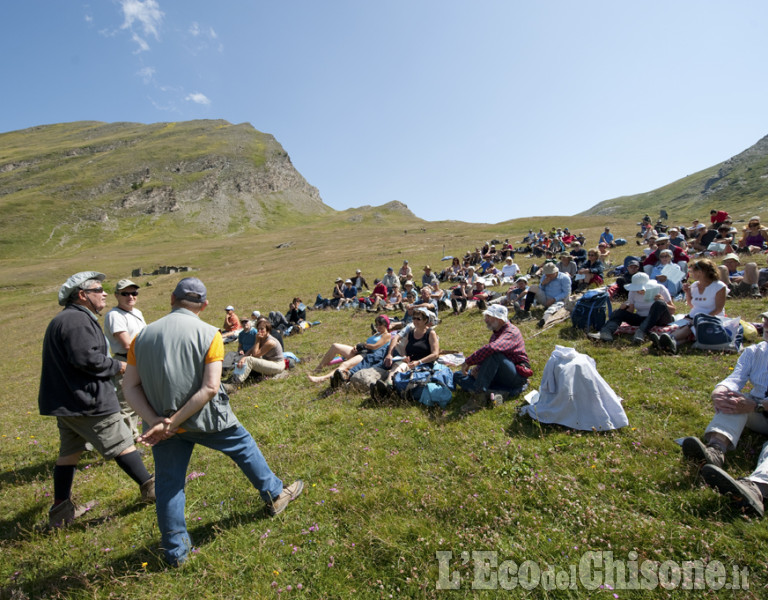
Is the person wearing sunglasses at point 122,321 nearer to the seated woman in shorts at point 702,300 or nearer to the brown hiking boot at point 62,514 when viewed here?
the brown hiking boot at point 62,514

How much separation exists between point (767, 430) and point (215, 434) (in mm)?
6433

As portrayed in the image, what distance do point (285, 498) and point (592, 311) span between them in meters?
8.77

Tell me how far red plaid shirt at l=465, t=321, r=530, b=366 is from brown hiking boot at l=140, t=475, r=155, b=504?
5429mm

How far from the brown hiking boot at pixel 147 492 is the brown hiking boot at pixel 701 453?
22.5ft

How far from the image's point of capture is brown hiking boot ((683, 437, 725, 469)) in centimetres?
382

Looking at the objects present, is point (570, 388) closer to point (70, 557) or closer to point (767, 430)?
point (767, 430)

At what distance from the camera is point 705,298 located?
292 inches

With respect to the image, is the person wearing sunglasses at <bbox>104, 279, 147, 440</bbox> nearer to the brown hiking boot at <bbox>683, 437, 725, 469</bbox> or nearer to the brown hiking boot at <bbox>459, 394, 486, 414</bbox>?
the brown hiking boot at <bbox>459, 394, 486, 414</bbox>

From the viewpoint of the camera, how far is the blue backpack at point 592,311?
30.4ft

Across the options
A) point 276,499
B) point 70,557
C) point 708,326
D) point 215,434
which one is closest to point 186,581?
point 276,499

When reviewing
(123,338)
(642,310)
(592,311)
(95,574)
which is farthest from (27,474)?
(642,310)

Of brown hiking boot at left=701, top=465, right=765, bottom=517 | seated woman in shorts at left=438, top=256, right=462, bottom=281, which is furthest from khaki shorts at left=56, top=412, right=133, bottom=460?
seated woman in shorts at left=438, top=256, right=462, bottom=281

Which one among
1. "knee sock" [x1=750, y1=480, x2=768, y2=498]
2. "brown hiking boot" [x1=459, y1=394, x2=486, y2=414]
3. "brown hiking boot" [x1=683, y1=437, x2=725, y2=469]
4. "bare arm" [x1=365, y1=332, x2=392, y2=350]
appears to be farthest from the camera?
"bare arm" [x1=365, y1=332, x2=392, y2=350]

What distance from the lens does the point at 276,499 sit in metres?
4.29
